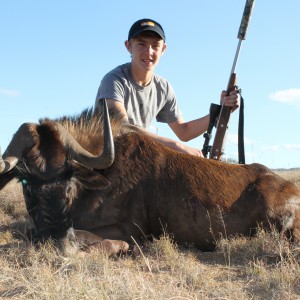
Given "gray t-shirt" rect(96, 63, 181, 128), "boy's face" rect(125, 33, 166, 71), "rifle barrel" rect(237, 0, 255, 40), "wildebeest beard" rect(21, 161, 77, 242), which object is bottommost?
"wildebeest beard" rect(21, 161, 77, 242)

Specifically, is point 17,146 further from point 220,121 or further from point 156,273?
point 220,121

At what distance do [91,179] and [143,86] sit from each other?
2.66 m

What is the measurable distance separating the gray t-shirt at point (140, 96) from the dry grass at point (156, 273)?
2529 millimetres

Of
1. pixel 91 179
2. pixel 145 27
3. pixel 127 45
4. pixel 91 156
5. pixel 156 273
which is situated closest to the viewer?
pixel 156 273

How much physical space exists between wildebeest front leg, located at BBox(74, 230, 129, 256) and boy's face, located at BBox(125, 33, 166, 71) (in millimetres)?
3055

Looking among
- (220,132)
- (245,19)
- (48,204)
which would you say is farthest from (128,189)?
(245,19)

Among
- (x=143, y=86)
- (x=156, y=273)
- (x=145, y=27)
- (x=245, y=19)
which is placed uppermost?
(x=245, y=19)

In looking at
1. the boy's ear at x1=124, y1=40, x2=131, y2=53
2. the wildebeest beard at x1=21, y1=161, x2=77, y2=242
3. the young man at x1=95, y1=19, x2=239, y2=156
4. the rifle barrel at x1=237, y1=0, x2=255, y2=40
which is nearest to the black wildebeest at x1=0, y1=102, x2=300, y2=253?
the wildebeest beard at x1=21, y1=161, x2=77, y2=242

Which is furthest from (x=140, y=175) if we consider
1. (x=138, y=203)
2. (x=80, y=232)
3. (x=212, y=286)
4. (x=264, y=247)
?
(x=212, y=286)

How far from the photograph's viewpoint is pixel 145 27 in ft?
23.5

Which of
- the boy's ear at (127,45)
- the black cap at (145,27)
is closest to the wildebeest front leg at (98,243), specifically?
the black cap at (145,27)

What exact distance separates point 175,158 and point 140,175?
51 centimetres

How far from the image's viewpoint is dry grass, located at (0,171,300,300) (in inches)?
134

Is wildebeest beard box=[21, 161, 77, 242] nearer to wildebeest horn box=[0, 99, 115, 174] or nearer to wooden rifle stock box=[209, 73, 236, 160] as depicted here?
wildebeest horn box=[0, 99, 115, 174]
